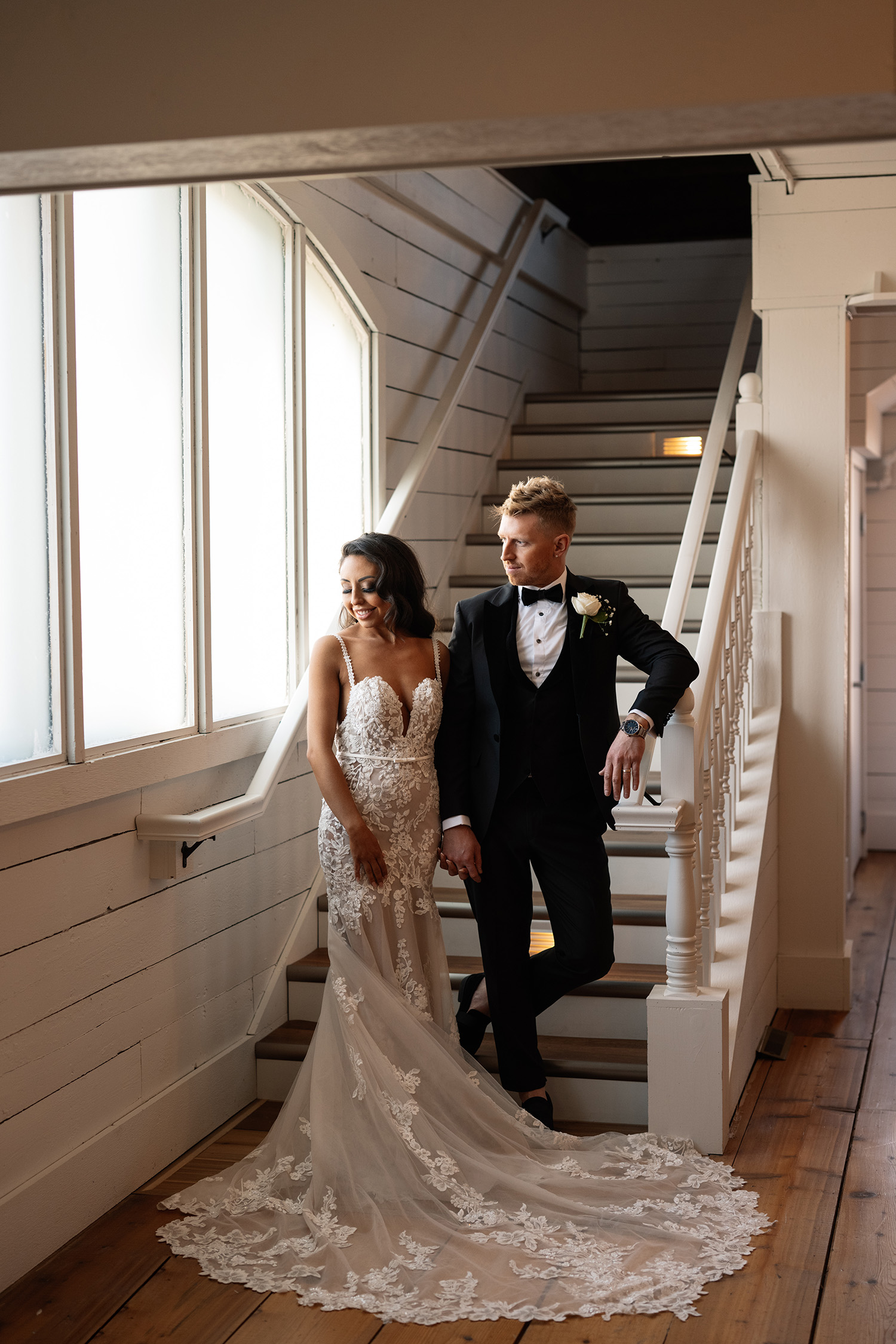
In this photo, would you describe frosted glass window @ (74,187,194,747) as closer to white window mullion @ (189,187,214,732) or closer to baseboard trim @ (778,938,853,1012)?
white window mullion @ (189,187,214,732)

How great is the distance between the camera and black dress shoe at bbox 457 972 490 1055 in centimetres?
333

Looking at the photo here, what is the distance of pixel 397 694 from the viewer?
10.4 ft

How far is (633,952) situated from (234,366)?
202cm

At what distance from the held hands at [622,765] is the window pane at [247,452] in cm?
108

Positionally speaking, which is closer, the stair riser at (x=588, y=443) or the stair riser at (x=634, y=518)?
the stair riser at (x=634, y=518)

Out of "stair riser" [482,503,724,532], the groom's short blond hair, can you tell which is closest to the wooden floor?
the groom's short blond hair

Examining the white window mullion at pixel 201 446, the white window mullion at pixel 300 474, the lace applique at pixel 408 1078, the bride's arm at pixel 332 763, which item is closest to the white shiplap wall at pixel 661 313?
the white window mullion at pixel 300 474

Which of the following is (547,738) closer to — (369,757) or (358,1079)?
(369,757)

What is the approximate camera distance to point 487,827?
10.3 ft

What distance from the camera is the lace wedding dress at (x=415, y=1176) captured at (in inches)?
99.5

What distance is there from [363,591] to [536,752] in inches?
22.9

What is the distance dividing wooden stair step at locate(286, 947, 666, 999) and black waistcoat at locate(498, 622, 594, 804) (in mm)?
552

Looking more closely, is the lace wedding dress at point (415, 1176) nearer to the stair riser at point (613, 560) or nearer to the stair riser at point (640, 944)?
the stair riser at point (640, 944)

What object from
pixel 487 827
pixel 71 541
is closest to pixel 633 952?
pixel 487 827
